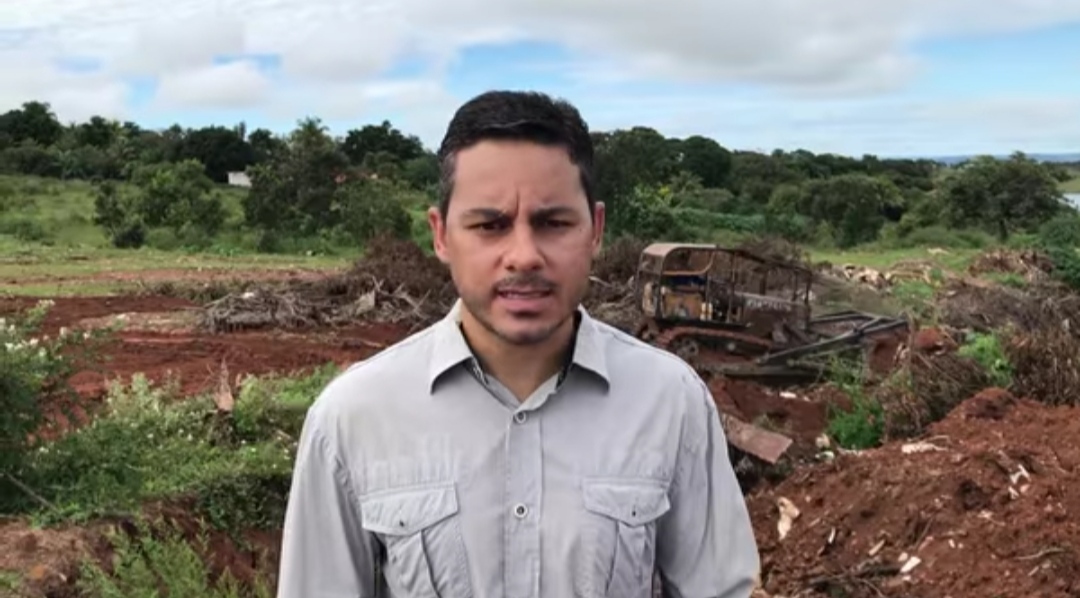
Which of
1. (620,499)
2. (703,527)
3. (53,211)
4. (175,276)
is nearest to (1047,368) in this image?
(703,527)

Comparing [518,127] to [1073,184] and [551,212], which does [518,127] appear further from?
[1073,184]

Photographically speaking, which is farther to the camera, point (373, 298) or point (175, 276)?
point (175, 276)

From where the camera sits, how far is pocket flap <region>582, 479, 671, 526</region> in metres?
1.86

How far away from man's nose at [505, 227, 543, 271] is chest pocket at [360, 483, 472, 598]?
1.14ft

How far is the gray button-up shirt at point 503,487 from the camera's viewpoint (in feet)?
6.07

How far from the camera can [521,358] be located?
194 cm

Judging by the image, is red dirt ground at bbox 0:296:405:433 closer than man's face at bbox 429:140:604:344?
No

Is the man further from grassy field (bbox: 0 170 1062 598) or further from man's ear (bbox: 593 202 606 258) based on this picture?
grassy field (bbox: 0 170 1062 598)

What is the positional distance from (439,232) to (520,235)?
18 cm

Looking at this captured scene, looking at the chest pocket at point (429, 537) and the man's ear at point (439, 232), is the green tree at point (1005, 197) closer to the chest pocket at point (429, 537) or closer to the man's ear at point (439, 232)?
the man's ear at point (439, 232)

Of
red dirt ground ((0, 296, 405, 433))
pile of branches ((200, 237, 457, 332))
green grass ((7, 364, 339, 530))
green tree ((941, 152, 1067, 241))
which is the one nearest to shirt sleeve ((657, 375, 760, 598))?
green grass ((7, 364, 339, 530))

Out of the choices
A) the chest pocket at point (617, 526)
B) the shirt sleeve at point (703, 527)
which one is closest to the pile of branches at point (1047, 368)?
the shirt sleeve at point (703, 527)

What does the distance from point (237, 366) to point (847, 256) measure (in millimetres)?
20164

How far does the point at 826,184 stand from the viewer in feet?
136
